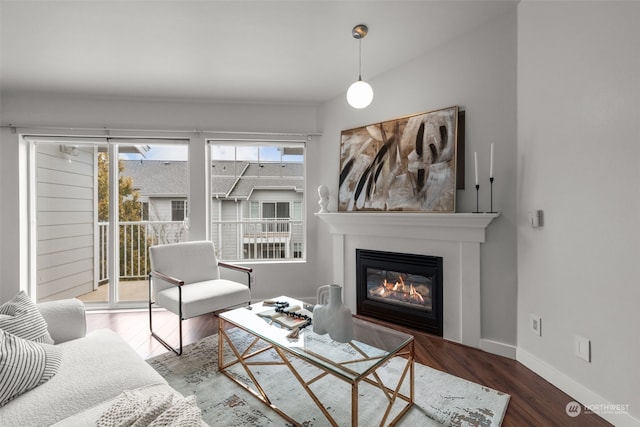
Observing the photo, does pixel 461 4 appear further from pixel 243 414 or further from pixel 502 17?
pixel 243 414

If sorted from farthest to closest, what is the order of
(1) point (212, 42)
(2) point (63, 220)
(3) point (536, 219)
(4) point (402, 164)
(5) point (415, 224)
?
(2) point (63, 220) < (4) point (402, 164) < (5) point (415, 224) < (1) point (212, 42) < (3) point (536, 219)

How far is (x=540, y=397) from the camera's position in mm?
1747

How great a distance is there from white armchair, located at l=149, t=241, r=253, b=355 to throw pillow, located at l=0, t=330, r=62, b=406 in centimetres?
100

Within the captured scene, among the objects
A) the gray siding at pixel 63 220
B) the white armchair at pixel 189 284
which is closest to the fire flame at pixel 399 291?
the white armchair at pixel 189 284

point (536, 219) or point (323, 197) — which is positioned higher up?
point (323, 197)

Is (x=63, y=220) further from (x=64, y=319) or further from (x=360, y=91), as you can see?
(x=360, y=91)

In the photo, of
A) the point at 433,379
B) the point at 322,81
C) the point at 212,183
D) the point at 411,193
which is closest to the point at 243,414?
the point at 433,379

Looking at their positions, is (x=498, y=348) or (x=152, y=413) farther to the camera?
(x=498, y=348)

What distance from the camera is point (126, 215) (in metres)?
3.54

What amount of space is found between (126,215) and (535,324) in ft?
13.4

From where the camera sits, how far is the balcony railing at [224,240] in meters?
3.61

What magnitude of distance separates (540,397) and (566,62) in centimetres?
197

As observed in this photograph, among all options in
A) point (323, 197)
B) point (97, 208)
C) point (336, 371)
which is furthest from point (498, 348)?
point (97, 208)

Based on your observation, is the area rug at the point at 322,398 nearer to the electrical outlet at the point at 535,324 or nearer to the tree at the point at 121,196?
the electrical outlet at the point at 535,324
